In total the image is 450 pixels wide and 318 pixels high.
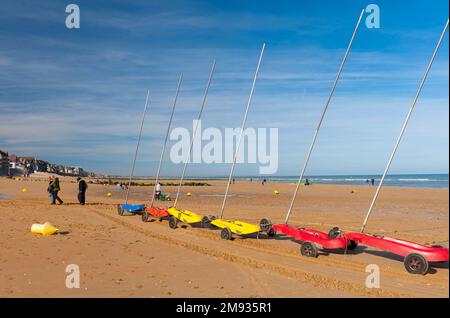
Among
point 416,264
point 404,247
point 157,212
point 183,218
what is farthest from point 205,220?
point 416,264

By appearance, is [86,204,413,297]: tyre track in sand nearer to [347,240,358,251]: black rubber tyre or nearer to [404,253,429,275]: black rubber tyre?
[404,253,429,275]: black rubber tyre

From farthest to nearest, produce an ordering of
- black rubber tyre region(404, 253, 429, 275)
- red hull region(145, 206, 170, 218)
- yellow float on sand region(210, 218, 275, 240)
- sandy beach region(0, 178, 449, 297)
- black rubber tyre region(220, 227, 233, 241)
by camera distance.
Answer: red hull region(145, 206, 170, 218) < black rubber tyre region(220, 227, 233, 241) < yellow float on sand region(210, 218, 275, 240) < black rubber tyre region(404, 253, 429, 275) < sandy beach region(0, 178, 449, 297)

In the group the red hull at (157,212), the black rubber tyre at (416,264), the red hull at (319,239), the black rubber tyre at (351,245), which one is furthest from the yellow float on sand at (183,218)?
the black rubber tyre at (416,264)

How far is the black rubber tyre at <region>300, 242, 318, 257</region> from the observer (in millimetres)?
10886

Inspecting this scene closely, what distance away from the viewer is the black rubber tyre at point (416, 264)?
29.1 feet

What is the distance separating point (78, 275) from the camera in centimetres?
840

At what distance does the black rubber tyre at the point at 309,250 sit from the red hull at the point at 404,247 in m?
1.04

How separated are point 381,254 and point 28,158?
15346 centimetres

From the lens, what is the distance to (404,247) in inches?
379

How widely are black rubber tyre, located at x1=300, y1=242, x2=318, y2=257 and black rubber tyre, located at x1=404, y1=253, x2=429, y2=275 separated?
7.77 feet

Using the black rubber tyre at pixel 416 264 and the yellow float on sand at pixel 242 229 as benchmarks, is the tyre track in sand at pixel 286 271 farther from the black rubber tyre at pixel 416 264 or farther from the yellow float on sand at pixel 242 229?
the black rubber tyre at pixel 416 264

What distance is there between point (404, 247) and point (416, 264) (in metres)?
0.58

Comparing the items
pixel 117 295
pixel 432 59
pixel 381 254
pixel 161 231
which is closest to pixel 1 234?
pixel 161 231

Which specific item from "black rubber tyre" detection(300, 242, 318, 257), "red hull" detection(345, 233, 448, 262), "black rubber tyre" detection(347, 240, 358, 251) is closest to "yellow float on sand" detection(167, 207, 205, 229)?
"black rubber tyre" detection(300, 242, 318, 257)
